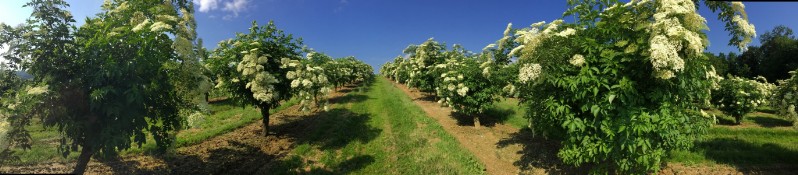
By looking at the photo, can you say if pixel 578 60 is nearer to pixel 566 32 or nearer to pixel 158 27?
pixel 566 32

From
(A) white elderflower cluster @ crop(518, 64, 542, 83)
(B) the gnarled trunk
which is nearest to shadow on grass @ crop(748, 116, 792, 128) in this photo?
(A) white elderflower cluster @ crop(518, 64, 542, 83)

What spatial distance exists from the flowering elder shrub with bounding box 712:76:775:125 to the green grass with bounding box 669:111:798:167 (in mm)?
3516

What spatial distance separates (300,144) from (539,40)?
10853 mm

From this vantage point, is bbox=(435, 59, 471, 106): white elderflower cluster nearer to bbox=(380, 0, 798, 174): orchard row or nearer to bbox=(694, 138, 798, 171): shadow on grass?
bbox=(380, 0, 798, 174): orchard row

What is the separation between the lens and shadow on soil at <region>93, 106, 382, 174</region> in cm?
1122

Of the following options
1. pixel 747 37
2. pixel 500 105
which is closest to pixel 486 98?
pixel 500 105

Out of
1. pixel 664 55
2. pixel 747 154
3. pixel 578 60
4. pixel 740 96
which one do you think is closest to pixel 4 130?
pixel 578 60

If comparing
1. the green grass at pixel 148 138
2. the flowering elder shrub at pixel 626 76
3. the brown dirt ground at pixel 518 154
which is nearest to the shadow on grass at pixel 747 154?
the brown dirt ground at pixel 518 154

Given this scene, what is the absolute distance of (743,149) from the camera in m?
12.4

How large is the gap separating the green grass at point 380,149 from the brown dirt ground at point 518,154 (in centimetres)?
66

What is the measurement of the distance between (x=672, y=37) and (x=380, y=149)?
408 inches

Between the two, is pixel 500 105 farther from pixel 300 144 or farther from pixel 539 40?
pixel 539 40

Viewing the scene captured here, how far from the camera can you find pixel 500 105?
23.8 metres

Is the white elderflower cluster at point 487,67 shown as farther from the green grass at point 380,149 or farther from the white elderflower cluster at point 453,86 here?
the green grass at point 380,149
